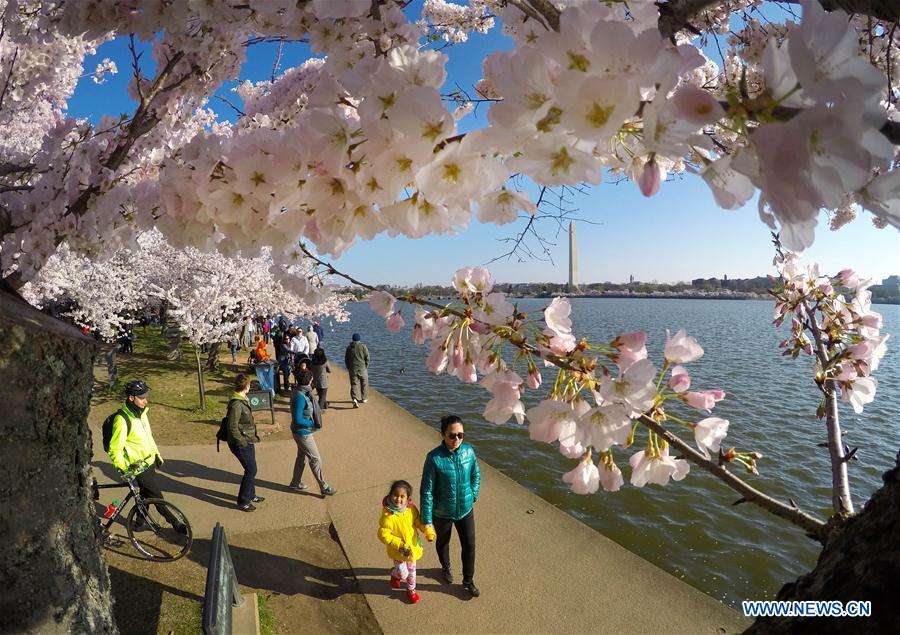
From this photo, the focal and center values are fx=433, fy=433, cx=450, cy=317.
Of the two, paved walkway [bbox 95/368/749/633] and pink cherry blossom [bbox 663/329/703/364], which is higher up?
pink cherry blossom [bbox 663/329/703/364]

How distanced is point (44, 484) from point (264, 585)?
312 cm

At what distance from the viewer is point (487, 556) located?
15.2 ft

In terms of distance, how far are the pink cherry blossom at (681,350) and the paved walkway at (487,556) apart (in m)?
3.29

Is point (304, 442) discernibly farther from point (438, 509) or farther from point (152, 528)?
point (438, 509)

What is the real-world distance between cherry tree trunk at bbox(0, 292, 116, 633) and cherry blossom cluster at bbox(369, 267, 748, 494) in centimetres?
130

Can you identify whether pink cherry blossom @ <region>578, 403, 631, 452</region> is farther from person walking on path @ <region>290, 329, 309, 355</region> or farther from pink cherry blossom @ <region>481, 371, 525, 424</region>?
person walking on path @ <region>290, 329, 309, 355</region>

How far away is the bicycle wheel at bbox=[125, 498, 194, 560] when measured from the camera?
452cm

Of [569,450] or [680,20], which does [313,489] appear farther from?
[680,20]

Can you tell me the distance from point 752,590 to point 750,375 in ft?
48.0

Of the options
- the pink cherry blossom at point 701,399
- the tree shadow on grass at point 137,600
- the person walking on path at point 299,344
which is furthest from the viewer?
the person walking on path at point 299,344

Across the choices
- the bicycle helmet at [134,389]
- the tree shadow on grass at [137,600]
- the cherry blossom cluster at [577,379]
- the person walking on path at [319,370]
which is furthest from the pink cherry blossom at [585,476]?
the person walking on path at [319,370]

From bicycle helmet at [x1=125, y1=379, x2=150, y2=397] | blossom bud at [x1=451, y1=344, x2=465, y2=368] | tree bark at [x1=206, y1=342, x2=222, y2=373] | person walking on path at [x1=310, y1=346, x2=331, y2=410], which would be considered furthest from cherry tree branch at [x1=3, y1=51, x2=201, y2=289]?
tree bark at [x1=206, y1=342, x2=222, y2=373]

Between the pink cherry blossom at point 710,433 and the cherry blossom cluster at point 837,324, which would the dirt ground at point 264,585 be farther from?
the cherry blossom cluster at point 837,324

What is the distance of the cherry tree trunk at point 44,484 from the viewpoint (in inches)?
58.4
